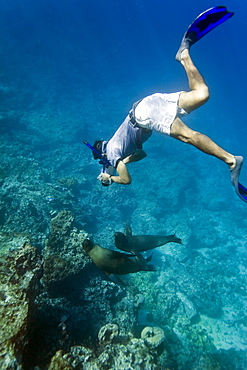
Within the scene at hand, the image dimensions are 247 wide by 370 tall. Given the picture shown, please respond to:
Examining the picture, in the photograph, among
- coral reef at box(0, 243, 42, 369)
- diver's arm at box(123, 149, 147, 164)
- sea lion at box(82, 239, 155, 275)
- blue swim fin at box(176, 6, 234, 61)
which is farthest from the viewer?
sea lion at box(82, 239, 155, 275)

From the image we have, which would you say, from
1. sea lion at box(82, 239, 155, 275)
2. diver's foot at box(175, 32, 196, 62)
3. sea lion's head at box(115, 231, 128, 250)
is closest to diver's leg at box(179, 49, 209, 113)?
diver's foot at box(175, 32, 196, 62)

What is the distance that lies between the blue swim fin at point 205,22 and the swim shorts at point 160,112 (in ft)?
3.45

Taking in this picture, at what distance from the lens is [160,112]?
3.40 m

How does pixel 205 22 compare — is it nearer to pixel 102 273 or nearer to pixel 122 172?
pixel 122 172

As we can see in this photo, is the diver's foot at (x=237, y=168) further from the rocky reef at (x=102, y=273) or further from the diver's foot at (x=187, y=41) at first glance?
the rocky reef at (x=102, y=273)

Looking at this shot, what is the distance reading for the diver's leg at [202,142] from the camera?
3111 mm

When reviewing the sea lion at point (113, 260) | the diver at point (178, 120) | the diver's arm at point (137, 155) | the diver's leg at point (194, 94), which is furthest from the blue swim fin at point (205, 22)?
the sea lion at point (113, 260)

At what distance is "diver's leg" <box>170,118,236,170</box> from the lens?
10.2ft

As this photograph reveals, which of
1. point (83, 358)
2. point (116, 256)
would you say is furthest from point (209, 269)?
point (83, 358)

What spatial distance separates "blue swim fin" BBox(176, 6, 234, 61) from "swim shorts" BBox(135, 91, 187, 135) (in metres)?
1.05

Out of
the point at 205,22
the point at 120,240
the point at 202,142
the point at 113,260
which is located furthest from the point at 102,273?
the point at 205,22

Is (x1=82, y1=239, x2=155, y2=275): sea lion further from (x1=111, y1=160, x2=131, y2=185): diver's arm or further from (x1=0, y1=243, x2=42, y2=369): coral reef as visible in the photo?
(x1=111, y1=160, x2=131, y2=185): diver's arm

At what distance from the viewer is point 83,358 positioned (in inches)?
130

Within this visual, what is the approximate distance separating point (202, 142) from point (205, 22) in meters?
2.41
